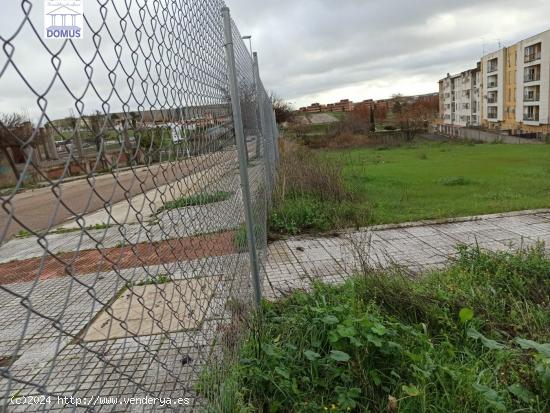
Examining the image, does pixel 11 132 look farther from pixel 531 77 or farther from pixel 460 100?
pixel 460 100

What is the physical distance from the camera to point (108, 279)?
4500 millimetres

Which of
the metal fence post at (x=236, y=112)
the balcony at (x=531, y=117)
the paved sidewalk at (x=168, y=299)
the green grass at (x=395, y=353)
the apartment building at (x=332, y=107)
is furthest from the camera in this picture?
the apartment building at (x=332, y=107)

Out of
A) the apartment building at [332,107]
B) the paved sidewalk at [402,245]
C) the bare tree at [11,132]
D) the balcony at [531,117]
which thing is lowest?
the balcony at [531,117]

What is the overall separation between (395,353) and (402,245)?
3.11 m

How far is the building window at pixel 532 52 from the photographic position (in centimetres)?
4684

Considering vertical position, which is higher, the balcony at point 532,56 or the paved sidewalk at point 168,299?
the balcony at point 532,56

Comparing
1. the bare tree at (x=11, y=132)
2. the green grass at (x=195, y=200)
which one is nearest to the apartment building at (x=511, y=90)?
the green grass at (x=195, y=200)

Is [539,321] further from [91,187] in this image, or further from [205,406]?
[91,187]

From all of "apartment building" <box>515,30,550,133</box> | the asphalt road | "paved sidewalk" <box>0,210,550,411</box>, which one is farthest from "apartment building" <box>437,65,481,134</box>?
the asphalt road

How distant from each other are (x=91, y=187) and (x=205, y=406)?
1.36 meters

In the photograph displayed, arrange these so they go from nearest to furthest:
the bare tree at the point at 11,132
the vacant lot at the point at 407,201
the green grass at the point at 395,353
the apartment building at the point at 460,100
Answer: the bare tree at the point at 11,132 → the green grass at the point at 395,353 → the vacant lot at the point at 407,201 → the apartment building at the point at 460,100

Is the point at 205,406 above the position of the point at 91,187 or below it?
below

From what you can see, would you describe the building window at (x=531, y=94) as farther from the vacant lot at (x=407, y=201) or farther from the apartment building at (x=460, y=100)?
the vacant lot at (x=407, y=201)

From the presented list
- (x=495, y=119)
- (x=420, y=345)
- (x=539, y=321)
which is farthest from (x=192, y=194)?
(x=495, y=119)
